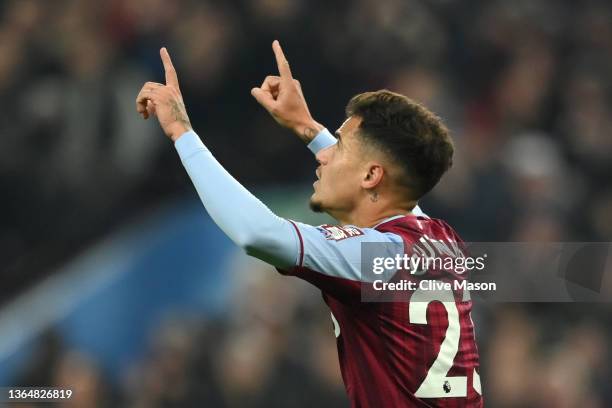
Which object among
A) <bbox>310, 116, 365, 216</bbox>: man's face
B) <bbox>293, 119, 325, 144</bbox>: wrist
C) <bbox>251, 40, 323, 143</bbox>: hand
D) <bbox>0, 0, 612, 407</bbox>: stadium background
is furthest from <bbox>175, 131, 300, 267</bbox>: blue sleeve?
<bbox>0, 0, 612, 407</bbox>: stadium background

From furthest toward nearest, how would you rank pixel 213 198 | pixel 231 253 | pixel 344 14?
pixel 344 14
pixel 231 253
pixel 213 198

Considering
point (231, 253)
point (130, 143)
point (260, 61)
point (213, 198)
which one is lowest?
point (213, 198)

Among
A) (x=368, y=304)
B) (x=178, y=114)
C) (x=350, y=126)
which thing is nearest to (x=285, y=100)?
(x=350, y=126)

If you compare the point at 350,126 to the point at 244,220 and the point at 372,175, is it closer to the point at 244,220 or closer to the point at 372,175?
the point at 372,175

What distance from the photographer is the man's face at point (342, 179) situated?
3664mm

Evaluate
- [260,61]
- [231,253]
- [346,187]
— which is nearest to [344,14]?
[260,61]

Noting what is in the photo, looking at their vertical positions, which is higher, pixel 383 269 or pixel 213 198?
pixel 213 198

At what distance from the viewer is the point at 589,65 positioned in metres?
9.16

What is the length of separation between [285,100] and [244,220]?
1.11 metres

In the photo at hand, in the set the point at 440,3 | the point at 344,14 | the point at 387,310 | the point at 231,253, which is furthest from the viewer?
the point at 440,3

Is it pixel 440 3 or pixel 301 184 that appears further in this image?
pixel 440 3

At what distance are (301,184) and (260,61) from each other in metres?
0.92

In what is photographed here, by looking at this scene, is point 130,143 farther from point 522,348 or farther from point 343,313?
point 343,313

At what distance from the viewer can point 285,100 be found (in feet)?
13.8
